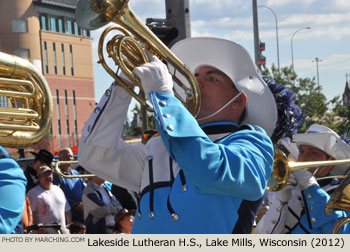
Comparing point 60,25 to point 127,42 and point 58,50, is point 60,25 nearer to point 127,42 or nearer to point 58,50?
point 58,50

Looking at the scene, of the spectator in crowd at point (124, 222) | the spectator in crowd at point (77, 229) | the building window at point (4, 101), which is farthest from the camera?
the spectator in crowd at point (77, 229)

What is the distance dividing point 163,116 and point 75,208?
4.79m

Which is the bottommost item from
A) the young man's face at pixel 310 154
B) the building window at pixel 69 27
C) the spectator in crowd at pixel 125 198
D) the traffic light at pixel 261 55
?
the spectator in crowd at pixel 125 198

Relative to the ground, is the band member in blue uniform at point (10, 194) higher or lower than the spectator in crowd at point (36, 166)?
higher

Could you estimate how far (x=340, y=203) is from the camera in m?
3.88

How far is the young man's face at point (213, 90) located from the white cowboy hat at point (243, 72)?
3cm

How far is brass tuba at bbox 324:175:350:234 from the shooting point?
12.7ft

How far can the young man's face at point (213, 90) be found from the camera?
108 inches

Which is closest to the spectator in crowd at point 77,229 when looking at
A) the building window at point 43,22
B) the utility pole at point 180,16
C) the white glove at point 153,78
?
the utility pole at point 180,16

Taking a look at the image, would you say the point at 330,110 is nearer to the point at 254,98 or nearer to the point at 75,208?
the point at 75,208

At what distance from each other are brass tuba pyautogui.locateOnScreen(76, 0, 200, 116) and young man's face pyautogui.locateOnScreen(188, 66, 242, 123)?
0.08 m

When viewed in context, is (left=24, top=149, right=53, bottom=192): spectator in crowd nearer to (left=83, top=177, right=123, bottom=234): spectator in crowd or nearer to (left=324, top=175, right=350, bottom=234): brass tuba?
(left=83, top=177, right=123, bottom=234): spectator in crowd

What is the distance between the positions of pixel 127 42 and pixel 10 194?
2.70ft

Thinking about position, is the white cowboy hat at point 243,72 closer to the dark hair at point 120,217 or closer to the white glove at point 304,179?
the white glove at point 304,179
